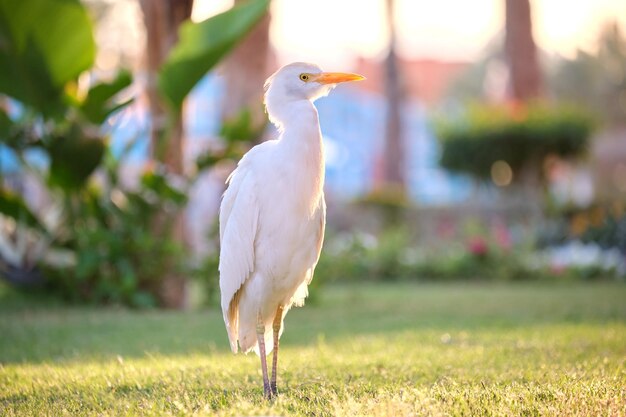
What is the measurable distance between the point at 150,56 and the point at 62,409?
7.23m

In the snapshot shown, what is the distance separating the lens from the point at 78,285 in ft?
31.5

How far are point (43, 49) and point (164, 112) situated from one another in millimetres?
2110

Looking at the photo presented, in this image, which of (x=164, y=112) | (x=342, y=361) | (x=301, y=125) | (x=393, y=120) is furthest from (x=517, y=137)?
(x=301, y=125)

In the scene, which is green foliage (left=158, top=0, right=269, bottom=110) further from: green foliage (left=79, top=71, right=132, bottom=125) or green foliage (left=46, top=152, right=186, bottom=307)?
green foliage (left=46, top=152, right=186, bottom=307)

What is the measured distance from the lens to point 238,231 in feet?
14.5

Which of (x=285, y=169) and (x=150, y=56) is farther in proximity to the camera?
(x=150, y=56)

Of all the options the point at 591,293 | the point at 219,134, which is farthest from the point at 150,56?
the point at 591,293

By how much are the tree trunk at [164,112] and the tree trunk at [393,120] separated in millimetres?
13594

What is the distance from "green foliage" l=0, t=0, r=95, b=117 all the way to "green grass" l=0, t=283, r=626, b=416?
7.44ft

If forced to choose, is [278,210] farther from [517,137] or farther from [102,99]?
[517,137]

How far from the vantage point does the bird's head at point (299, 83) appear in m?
4.52

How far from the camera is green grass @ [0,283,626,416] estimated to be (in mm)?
3820

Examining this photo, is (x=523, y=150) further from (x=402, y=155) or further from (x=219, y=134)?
(x=219, y=134)

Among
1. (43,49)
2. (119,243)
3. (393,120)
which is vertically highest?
(43,49)
